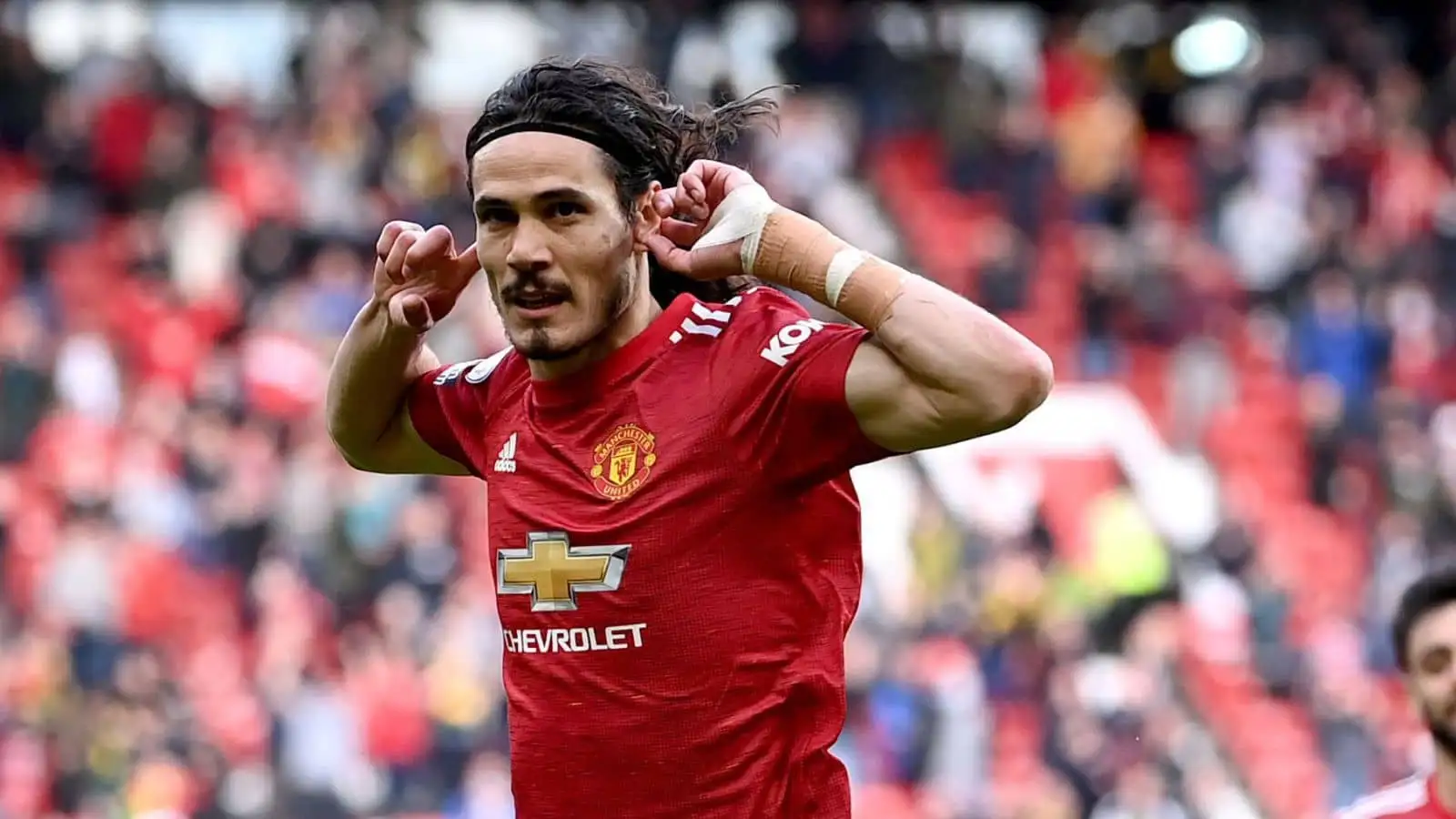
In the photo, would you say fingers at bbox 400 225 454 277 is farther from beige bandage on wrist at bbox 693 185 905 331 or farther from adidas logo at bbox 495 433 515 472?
beige bandage on wrist at bbox 693 185 905 331

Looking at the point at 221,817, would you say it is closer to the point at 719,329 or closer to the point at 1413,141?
the point at 719,329

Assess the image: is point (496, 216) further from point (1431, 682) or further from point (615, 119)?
point (1431, 682)

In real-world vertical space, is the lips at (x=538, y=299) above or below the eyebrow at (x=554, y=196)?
below

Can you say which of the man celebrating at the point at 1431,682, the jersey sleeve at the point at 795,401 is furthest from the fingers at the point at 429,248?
the man celebrating at the point at 1431,682

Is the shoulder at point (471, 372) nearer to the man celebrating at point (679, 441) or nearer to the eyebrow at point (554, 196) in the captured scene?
the man celebrating at point (679, 441)

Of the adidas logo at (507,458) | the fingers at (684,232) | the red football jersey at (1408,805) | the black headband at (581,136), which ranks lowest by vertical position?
the red football jersey at (1408,805)

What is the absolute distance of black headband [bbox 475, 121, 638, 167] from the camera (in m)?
4.17

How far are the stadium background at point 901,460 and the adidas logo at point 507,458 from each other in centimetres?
735

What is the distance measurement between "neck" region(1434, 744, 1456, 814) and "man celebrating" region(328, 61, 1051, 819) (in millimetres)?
1988

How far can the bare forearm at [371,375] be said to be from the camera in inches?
185

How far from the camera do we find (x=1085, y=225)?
1733 cm

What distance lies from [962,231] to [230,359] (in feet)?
19.2

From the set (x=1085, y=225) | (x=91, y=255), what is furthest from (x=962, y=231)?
(x=91, y=255)

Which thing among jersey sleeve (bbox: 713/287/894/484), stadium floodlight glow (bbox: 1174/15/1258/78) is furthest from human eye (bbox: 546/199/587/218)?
stadium floodlight glow (bbox: 1174/15/1258/78)
